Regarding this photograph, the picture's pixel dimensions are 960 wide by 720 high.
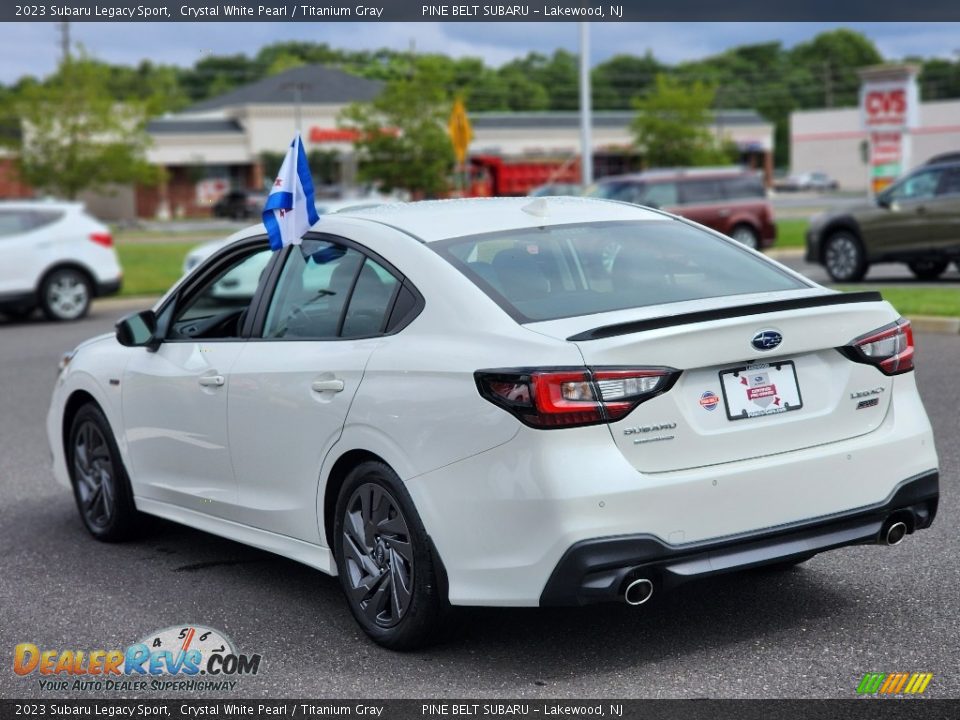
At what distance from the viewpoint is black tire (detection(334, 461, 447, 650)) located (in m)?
4.69

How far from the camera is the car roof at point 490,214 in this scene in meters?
5.31

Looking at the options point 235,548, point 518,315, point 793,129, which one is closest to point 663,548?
point 518,315

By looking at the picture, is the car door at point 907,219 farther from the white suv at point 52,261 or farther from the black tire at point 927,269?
the white suv at point 52,261

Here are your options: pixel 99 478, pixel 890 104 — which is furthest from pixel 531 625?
pixel 890 104

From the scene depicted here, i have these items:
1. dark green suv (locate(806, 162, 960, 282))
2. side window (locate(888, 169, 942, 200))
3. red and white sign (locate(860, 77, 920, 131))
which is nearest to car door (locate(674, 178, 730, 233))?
red and white sign (locate(860, 77, 920, 131))

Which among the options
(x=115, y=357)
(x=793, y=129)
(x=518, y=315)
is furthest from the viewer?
(x=793, y=129)

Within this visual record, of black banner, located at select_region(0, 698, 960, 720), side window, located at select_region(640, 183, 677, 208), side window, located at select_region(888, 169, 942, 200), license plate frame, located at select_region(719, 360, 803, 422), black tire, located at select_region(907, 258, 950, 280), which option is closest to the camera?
black banner, located at select_region(0, 698, 960, 720)

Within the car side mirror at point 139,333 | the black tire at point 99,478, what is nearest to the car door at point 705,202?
the black tire at point 99,478

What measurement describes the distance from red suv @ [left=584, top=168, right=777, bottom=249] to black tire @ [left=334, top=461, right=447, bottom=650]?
74.3 ft

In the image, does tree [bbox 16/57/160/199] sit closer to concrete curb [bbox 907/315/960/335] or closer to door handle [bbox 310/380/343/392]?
concrete curb [bbox 907/315/960/335]

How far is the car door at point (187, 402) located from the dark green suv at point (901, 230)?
559 inches

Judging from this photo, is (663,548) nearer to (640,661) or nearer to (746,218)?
(640,661)

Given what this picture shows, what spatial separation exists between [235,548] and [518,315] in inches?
107

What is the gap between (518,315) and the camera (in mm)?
4656
